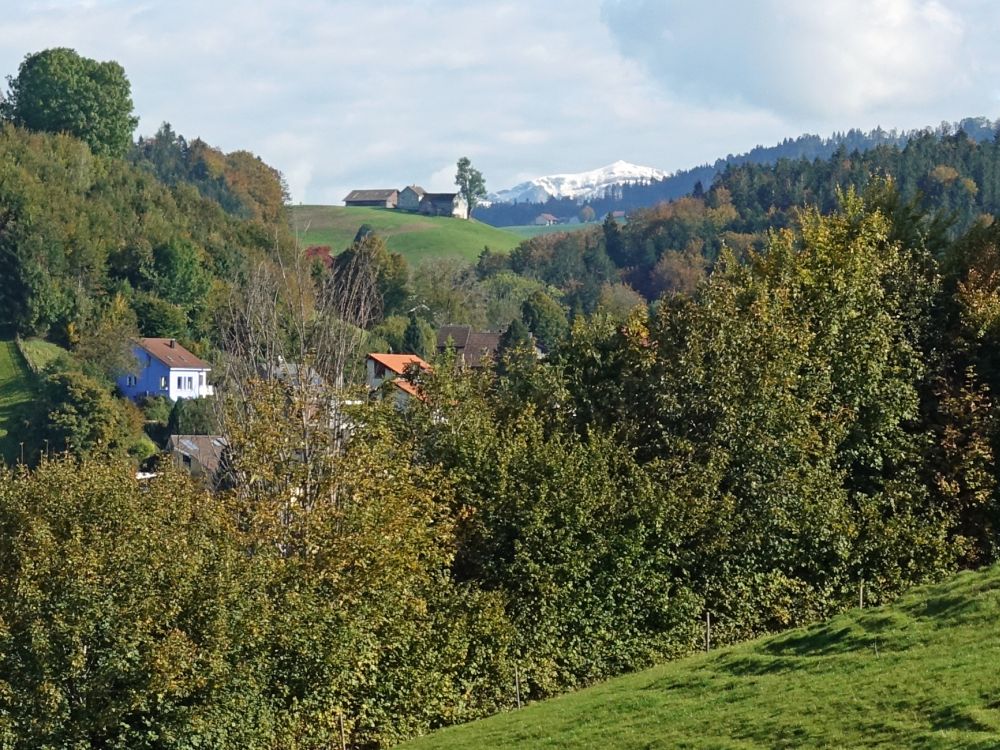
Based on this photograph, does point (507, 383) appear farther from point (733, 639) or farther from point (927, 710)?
point (927, 710)

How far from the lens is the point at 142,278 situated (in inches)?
4978

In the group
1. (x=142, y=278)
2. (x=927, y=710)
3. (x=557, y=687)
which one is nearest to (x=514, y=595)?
(x=557, y=687)

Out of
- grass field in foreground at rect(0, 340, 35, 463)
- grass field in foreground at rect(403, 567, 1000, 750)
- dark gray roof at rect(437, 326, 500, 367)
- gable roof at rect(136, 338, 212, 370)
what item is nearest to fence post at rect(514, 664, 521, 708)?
grass field in foreground at rect(403, 567, 1000, 750)

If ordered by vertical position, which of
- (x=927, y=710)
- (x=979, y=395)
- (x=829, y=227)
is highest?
(x=829, y=227)

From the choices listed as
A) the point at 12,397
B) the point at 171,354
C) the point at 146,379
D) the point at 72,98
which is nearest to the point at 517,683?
the point at 12,397

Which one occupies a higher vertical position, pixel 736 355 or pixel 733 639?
pixel 736 355

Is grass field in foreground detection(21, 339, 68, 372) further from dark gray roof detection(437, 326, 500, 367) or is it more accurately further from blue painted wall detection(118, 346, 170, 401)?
dark gray roof detection(437, 326, 500, 367)

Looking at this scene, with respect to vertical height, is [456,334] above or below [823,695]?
above

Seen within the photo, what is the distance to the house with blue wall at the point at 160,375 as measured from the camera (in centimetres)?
11112

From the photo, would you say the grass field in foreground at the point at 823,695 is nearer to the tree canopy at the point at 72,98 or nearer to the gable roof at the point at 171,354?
the gable roof at the point at 171,354

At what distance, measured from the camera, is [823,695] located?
2092 centimetres

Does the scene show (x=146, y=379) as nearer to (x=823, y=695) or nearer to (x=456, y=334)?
(x=456, y=334)

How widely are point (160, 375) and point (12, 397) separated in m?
12.0

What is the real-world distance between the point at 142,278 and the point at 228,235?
1953 centimetres
